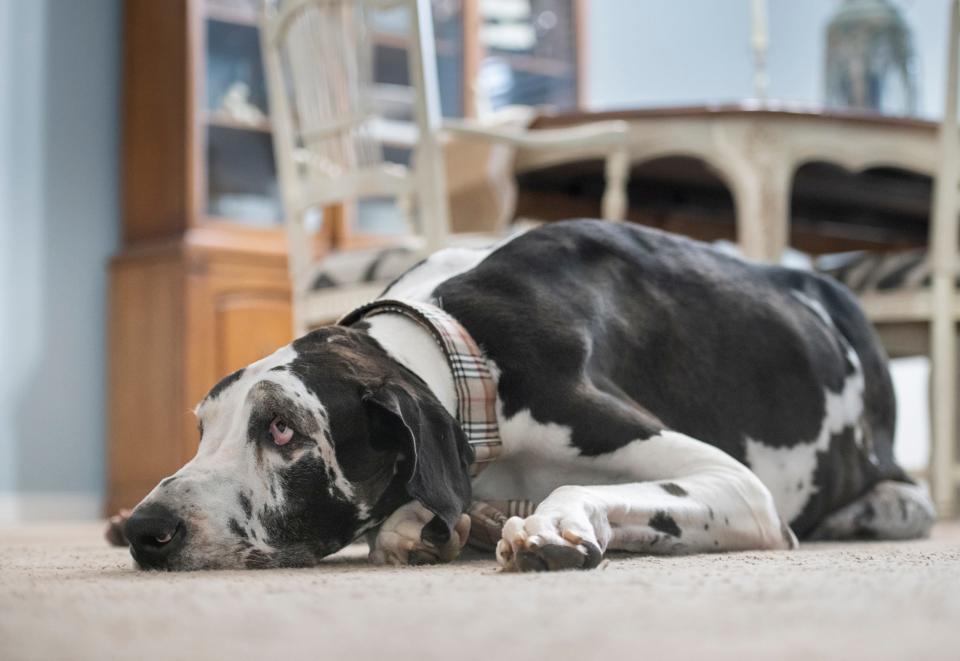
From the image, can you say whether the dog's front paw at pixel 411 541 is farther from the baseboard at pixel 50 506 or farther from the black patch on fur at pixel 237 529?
the baseboard at pixel 50 506

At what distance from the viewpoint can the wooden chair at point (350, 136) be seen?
2.76 m

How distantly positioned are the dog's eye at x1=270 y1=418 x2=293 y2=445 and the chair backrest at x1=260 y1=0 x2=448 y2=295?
52.1 inches

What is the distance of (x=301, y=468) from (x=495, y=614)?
527 millimetres

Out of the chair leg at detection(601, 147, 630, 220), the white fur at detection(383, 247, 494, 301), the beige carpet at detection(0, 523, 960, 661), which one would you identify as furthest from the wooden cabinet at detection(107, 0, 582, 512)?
the beige carpet at detection(0, 523, 960, 661)

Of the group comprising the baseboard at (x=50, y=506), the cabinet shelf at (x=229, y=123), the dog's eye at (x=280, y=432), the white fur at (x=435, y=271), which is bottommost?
the baseboard at (x=50, y=506)

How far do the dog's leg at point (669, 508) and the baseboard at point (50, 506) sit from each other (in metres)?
2.99

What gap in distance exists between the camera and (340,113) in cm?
300

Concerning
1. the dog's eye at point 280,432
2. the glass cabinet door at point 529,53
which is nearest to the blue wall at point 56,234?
the glass cabinet door at point 529,53

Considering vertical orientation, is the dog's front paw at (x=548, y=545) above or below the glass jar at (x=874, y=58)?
below

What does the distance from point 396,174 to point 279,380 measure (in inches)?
56.5

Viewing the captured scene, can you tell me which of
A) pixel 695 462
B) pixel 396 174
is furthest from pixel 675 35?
pixel 695 462

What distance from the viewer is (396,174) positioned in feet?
9.23

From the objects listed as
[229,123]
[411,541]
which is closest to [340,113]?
[229,123]

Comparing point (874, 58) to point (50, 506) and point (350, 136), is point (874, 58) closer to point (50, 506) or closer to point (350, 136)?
point (350, 136)
